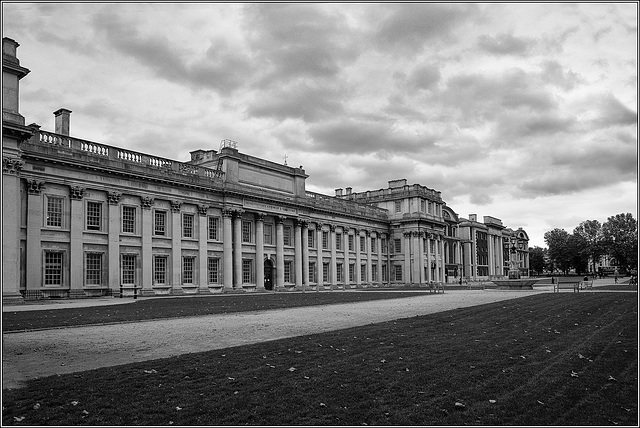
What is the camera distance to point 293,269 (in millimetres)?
58906

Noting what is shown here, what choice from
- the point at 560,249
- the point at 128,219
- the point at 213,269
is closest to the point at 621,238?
the point at 560,249

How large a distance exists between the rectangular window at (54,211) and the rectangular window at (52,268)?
204 centimetres

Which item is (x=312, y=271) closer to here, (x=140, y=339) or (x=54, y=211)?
(x=54, y=211)

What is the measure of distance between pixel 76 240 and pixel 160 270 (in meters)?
8.09

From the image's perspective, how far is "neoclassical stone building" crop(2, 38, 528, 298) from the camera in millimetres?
34906

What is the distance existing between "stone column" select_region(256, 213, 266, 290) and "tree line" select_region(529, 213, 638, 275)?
80538mm

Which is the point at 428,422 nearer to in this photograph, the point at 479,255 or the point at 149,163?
the point at 149,163

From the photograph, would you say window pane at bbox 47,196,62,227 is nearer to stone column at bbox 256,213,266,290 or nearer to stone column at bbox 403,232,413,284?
stone column at bbox 256,213,266,290

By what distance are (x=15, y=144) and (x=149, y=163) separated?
43.1 ft

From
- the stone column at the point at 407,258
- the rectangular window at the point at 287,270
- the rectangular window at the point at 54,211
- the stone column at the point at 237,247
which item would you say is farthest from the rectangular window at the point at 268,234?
the stone column at the point at 407,258

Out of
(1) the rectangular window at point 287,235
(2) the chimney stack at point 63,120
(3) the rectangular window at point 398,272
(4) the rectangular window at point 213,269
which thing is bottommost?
(3) the rectangular window at point 398,272

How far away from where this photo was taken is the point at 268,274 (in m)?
55.6

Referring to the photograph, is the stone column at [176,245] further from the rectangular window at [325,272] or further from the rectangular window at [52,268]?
the rectangular window at [325,272]

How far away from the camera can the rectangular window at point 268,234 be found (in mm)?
55594
